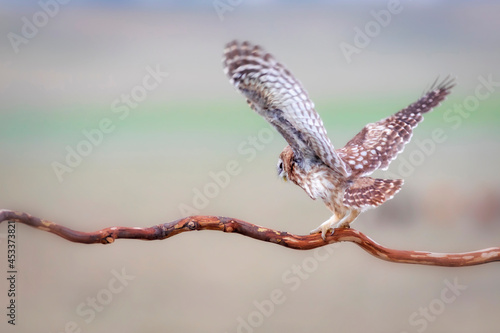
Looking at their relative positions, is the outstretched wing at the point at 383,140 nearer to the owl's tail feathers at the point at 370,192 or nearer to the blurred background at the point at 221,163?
the owl's tail feathers at the point at 370,192

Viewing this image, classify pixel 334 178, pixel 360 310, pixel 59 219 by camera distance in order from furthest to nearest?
pixel 360 310
pixel 59 219
pixel 334 178

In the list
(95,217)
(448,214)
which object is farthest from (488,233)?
(95,217)

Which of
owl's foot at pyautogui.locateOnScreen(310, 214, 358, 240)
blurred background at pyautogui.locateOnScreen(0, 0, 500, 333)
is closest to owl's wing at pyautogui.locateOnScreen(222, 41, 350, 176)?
owl's foot at pyautogui.locateOnScreen(310, 214, 358, 240)

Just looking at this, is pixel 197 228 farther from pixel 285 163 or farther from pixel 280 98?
pixel 280 98

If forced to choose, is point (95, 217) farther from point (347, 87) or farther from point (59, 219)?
point (347, 87)

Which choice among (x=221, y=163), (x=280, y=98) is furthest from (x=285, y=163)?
(x=221, y=163)

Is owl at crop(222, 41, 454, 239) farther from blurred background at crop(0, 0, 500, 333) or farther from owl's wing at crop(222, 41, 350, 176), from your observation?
blurred background at crop(0, 0, 500, 333)
